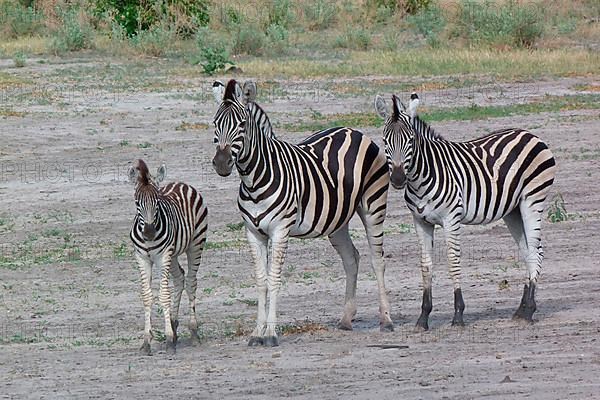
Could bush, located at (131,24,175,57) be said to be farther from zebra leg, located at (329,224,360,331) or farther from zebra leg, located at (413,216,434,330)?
zebra leg, located at (413,216,434,330)

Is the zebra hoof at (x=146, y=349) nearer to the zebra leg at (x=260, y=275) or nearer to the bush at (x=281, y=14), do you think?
the zebra leg at (x=260, y=275)

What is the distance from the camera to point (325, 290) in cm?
1234

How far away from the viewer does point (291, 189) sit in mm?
10109

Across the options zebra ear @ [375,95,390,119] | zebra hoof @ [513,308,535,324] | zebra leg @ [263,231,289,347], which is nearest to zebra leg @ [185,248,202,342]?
zebra leg @ [263,231,289,347]

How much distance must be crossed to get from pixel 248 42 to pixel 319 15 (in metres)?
9.29

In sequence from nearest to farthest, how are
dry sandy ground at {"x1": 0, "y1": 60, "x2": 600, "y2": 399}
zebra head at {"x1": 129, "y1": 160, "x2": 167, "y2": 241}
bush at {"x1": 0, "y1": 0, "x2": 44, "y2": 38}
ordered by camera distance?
dry sandy ground at {"x1": 0, "y1": 60, "x2": 600, "y2": 399}
zebra head at {"x1": 129, "y1": 160, "x2": 167, "y2": 241}
bush at {"x1": 0, "y1": 0, "x2": 44, "y2": 38}

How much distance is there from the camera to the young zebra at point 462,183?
10289 millimetres

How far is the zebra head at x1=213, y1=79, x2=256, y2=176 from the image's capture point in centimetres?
967

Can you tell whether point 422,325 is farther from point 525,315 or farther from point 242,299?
point 242,299

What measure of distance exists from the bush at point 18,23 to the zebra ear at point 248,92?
30.9 m

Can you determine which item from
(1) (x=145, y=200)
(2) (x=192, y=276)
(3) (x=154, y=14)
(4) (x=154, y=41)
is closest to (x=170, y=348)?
(2) (x=192, y=276)

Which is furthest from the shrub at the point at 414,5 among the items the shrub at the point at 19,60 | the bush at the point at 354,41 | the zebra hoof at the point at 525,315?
the zebra hoof at the point at 525,315

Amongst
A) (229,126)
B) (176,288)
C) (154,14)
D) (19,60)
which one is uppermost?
(229,126)

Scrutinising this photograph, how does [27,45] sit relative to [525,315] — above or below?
above
